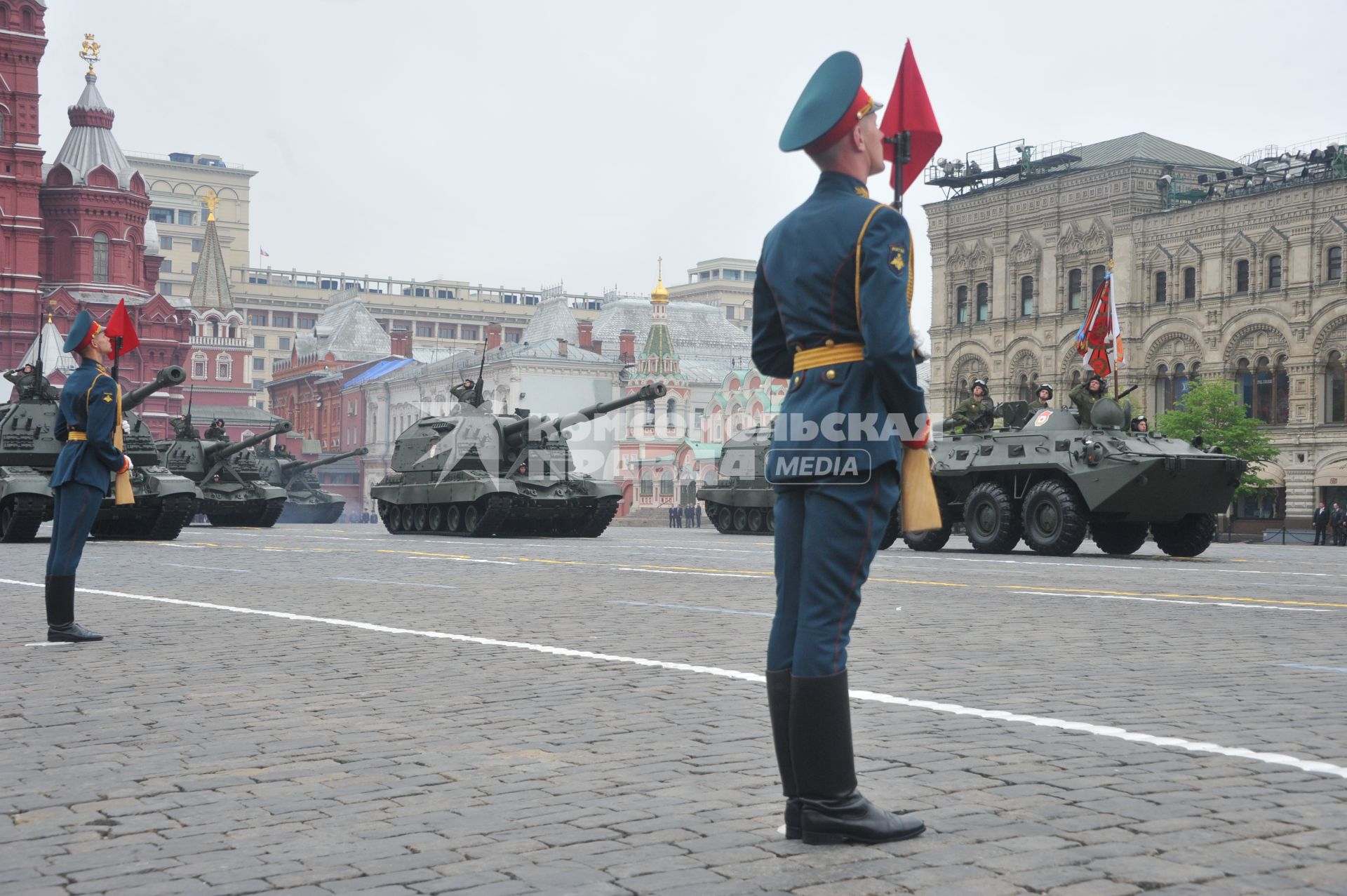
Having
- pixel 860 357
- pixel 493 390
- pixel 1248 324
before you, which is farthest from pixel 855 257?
pixel 493 390

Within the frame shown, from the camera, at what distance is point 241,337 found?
105 metres

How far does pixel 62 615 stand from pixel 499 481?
21021mm

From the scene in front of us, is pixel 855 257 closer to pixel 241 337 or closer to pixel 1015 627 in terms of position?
pixel 1015 627

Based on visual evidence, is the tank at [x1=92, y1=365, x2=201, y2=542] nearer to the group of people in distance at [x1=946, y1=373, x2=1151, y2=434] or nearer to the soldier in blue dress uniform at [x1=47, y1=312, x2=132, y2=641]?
the group of people in distance at [x1=946, y1=373, x2=1151, y2=434]

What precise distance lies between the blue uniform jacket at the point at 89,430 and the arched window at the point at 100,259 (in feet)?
238

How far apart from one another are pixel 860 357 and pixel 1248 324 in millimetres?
51273

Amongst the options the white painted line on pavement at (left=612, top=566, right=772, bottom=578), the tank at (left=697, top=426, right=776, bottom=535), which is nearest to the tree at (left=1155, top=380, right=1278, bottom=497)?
the tank at (left=697, top=426, right=776, bottom=535)

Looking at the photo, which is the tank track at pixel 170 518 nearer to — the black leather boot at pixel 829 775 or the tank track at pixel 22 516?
the tank track at pixel 22 516

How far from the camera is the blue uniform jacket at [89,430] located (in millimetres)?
9750

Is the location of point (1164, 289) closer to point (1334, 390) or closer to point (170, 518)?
point (1334, 390)

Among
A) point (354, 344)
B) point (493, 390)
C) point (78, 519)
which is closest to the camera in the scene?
point (78, 519)

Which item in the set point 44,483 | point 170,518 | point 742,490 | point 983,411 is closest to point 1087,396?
point 983,411

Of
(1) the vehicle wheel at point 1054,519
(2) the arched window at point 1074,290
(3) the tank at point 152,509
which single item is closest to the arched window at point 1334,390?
(2) the arched window at point 1074,290

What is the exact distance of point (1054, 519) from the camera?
22672mm
